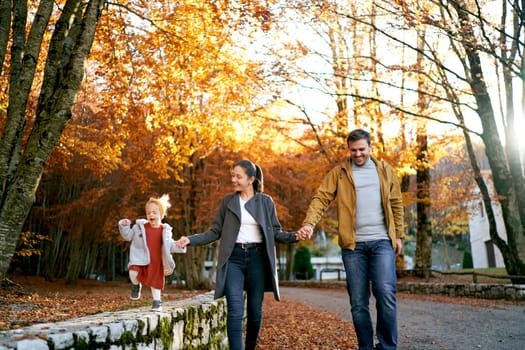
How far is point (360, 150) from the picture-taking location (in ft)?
16.2

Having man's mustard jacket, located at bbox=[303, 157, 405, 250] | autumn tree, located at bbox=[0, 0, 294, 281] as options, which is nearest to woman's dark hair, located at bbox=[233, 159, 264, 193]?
man's mustard jacket, located at bbox=[303, 157, 405, 250]

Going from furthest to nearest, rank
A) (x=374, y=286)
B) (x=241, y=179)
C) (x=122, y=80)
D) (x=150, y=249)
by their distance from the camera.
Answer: (x=122, y=80) < (x=150, y=249) < (x=241, y=179) < (x=374, y=286)

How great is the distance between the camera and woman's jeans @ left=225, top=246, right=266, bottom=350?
185 inches

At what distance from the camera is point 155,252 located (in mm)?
5590

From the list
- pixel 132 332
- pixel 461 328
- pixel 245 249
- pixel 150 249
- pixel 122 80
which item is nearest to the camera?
pixel 132 332

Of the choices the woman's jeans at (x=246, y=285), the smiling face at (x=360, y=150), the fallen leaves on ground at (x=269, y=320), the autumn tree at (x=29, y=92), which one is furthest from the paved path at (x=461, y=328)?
the autumn tree at (x=29, y=92)

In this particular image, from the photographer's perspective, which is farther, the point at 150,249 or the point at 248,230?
the point at 150,249

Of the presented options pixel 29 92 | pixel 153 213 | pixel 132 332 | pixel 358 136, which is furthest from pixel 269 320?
pixel 132 332

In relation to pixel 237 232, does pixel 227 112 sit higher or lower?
higher

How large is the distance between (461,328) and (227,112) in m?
8.90

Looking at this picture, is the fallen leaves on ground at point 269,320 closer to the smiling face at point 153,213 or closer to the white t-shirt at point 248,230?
the smiling face at point 153,213

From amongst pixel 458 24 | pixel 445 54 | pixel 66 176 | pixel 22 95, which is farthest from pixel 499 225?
pixel 22 95

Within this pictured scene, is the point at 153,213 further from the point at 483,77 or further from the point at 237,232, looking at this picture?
the point at 483,77

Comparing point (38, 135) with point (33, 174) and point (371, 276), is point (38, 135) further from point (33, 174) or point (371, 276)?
point (371, 276)
